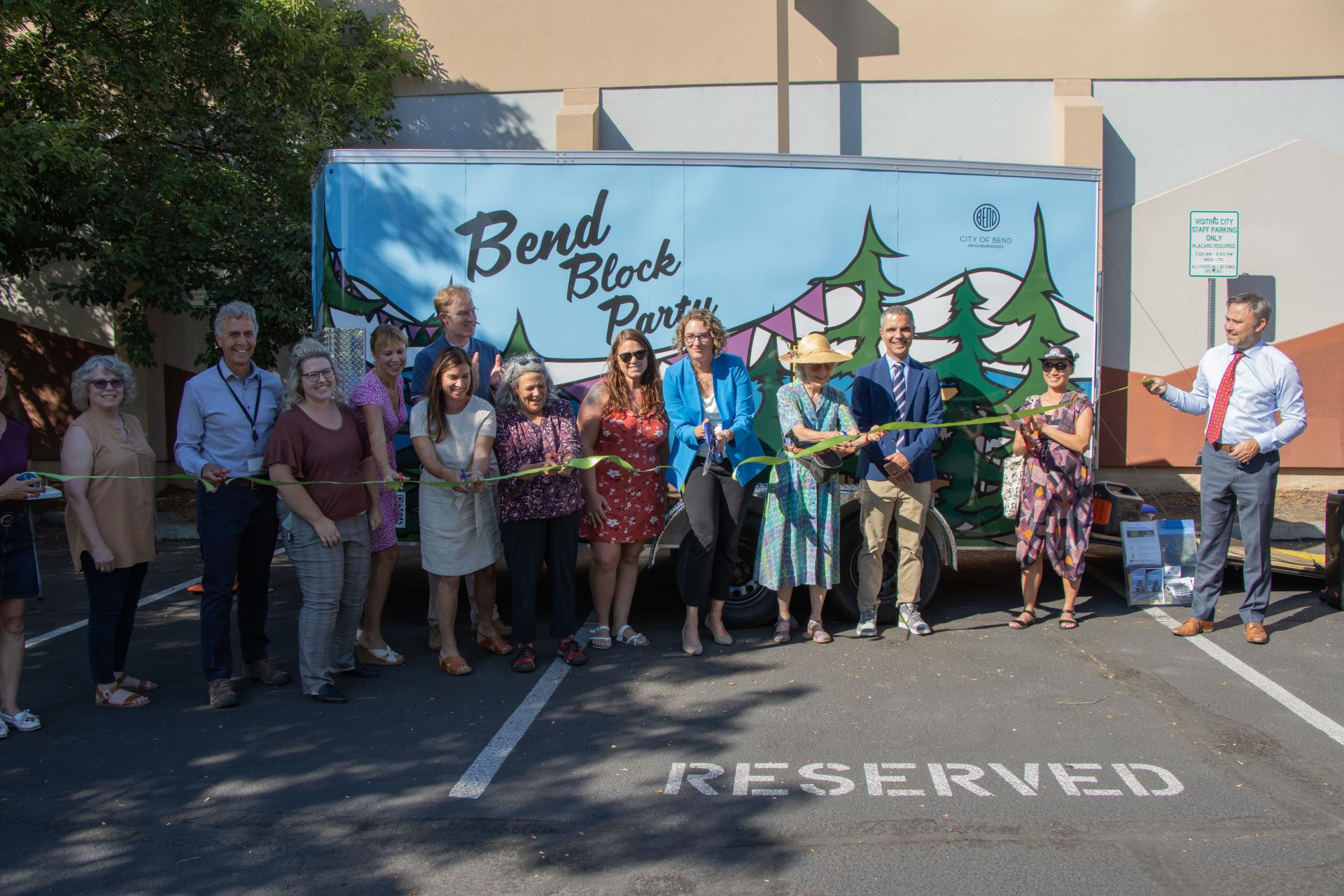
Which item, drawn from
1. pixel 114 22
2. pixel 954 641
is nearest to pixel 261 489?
pixel 954 641

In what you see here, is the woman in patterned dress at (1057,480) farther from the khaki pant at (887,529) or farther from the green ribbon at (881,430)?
the khaki pant at (887,529)

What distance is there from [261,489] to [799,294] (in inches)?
129

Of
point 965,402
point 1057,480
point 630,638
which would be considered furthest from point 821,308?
point 630,638

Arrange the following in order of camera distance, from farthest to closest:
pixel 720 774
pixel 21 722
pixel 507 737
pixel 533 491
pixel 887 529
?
pixel 887 529
pixel 533 491
pixel 21 722
pixel 507 737
pixel 720 774

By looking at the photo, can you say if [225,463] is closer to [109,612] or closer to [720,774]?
[109,612]

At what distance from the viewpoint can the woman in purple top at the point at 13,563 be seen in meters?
4.42

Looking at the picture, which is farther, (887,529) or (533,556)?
(887,529)

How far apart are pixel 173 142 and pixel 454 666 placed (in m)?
7.45

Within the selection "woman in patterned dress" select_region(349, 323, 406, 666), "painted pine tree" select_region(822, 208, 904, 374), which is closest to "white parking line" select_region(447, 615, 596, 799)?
"woman in patterned dress" select_region(349, 323, 406, 666)

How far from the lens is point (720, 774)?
13.2 feet

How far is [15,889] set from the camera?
324cm

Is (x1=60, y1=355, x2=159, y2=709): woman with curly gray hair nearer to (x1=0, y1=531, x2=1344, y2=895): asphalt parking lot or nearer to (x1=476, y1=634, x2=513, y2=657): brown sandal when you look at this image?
(x1=0, y1=531, x2=1344, y2=895): asphalt parking lot

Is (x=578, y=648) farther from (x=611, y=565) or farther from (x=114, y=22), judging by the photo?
(x=114, y=22)

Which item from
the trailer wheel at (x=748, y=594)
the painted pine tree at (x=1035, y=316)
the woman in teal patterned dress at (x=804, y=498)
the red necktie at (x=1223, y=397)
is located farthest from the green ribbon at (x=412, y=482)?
the red necktie at (x=1223, y=397)
